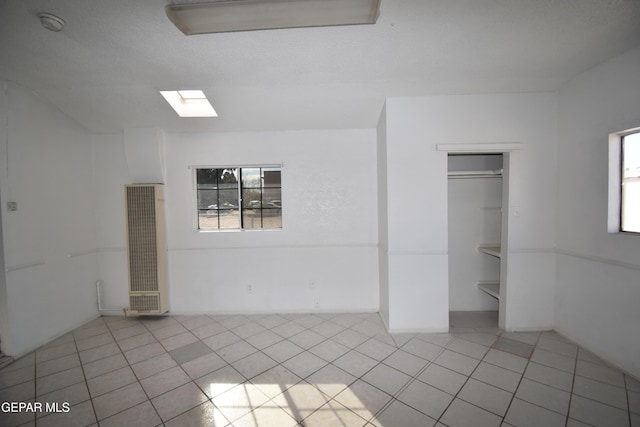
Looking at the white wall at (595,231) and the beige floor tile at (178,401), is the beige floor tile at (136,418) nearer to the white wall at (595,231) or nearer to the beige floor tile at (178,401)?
the beige floor tile at (178,401)

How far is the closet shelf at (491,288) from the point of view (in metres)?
3.04

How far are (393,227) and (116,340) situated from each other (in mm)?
3594

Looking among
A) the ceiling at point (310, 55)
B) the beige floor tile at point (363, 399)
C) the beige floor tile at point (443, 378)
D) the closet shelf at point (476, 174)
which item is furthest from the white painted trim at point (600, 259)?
the beige floor tile at point (363, 399)

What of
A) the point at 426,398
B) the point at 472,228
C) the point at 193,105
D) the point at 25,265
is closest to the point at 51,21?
the point at 193,105

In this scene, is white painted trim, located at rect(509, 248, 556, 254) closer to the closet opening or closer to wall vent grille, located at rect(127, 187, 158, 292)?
the closet opening

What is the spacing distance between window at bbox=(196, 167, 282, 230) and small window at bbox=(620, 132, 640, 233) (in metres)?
3.68

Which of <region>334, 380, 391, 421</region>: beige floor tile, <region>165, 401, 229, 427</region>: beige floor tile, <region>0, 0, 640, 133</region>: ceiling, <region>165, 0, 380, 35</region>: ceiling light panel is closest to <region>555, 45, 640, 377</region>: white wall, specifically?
<region>0, 0, 640, 133</region>: ceiling

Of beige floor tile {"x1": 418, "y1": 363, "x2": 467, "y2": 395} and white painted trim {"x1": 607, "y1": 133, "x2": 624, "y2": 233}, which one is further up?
white painted trim {"x1": 607, "y1": 133, "x2": 624, "y2": 233}

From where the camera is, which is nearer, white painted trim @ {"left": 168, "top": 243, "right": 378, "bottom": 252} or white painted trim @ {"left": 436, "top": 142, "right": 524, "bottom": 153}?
white painted trim @ {"left": 436, "top": 142, "right": 524, "bottom": 153}

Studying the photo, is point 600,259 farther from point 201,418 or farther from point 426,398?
point 201,418

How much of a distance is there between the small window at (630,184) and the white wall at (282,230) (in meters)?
2.39

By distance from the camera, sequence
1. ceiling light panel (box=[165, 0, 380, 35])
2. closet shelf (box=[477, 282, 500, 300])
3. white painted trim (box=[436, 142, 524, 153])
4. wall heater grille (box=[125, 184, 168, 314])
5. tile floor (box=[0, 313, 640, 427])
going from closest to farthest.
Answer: ceiling light panel (box=[165, 0, 380, 35])
tile floor (box=[0, 313, 640, 427])
white painted trim (box=[436, 142, 524, 153])
closet shelf (box=[477, 282, 500, 300])
wall heater grille (box=[125, 184, 168, 314])

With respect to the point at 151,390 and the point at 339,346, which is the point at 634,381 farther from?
the point at 151,390

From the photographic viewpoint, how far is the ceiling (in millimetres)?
1760
